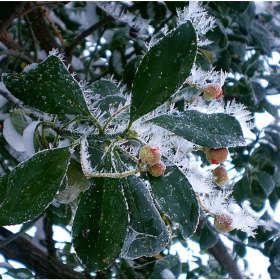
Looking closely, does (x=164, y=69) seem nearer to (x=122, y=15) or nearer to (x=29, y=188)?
(x=29, y=188)

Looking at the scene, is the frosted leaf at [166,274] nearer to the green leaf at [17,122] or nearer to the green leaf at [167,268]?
the green leaf at [167,268]

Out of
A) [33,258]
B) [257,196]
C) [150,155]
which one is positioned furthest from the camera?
[257,196]

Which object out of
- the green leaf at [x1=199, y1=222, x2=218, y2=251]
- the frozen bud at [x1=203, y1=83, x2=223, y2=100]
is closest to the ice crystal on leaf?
the frozen bud at [x1=203, y1=83, x2=223, y2=100]

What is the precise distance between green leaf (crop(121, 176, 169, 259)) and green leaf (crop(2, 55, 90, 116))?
21cm

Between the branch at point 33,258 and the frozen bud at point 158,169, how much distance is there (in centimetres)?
76

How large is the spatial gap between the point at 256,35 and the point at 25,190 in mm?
1220

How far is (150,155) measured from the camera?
667 millimetres

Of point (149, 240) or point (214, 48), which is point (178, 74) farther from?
point (214, 48)

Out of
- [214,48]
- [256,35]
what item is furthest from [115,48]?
[256,35]

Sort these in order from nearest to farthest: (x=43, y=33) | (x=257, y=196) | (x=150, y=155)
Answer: (x=150, y=155)
(x=43, y=33)
(x=257, y=196)

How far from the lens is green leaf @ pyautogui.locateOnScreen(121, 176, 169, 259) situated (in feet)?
2.55

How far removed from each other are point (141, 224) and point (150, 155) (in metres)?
0.18

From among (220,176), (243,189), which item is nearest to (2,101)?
(220,176)

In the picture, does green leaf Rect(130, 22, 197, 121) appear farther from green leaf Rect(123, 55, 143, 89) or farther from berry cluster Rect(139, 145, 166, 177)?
green leaf Rect(123, 55, 143, 89)
